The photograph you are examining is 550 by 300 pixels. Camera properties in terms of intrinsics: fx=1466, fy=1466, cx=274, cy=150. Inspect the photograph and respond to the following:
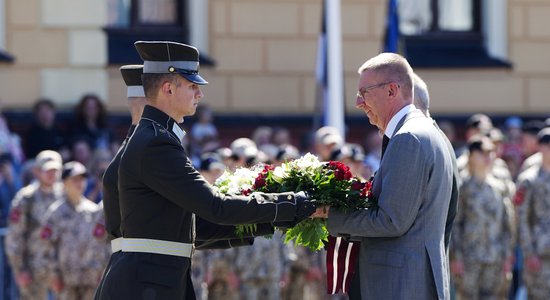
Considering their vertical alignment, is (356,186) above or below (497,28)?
below

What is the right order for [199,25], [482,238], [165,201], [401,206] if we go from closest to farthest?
1. [401,206]
2. [165,201]
3. [482,238]
4. [199,25]

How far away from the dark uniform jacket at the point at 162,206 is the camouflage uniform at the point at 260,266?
18.3 feet

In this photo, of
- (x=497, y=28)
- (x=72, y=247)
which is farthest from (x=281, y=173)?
(x=497, y=28)

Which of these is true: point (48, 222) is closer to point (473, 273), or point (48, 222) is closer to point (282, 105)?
point (473, 273)

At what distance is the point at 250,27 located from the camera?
17469mm

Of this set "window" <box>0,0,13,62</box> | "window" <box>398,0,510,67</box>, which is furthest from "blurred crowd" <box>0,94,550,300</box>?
"window" <box>398,0,510,67</box>

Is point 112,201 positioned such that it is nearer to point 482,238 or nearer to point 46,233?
point 46,233

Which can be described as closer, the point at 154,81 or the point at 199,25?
the point at 154,81

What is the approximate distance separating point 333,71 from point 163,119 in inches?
297

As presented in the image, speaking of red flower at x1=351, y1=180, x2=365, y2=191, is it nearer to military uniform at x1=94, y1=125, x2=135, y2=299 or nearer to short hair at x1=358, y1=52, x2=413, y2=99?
short hair at x1=358, y1=52, x2=413, y2=99

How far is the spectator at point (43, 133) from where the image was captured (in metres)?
14.9

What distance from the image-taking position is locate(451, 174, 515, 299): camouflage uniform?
13195mm

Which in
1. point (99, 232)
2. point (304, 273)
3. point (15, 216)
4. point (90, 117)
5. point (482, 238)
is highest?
point (90, 117)

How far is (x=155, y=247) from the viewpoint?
7.23 metres
